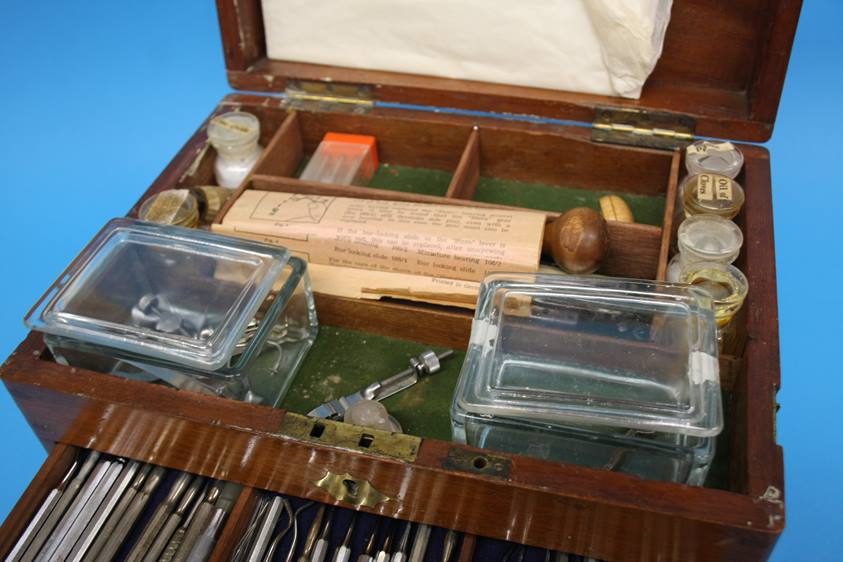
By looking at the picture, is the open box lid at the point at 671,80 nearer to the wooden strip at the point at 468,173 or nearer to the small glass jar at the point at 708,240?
the wooden strip at the point at 468,173

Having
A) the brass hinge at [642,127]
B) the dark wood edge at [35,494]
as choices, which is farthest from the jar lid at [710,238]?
the dark wood edge at [35,494]

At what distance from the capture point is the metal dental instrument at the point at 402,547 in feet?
3.76

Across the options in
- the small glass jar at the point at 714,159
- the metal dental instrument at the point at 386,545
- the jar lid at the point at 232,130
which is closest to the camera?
the metal dental instrument at the point at 386,545

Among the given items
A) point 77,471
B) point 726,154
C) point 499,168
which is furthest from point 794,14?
point 77,471

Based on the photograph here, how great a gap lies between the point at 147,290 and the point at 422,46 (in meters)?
0.73

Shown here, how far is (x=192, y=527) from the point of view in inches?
46.0

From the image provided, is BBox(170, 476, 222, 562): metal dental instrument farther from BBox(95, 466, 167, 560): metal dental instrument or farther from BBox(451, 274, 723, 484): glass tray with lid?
BBox(451, 274, 723, 484): glass tray with lid

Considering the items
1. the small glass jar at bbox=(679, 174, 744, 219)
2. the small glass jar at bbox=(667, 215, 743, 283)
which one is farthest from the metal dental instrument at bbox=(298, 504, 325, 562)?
the small glass jar at bbox=(679, 174, 744, 219)

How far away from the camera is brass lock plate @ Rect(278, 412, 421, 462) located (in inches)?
42.5

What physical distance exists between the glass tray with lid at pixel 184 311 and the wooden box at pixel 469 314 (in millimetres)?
50

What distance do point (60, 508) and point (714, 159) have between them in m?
1.20

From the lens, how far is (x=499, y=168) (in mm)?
1657

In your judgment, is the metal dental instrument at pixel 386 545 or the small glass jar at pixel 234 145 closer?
the metal dental instrument at pixel 386 545

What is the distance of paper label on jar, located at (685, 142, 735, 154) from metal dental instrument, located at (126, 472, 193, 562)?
1.02 meters
